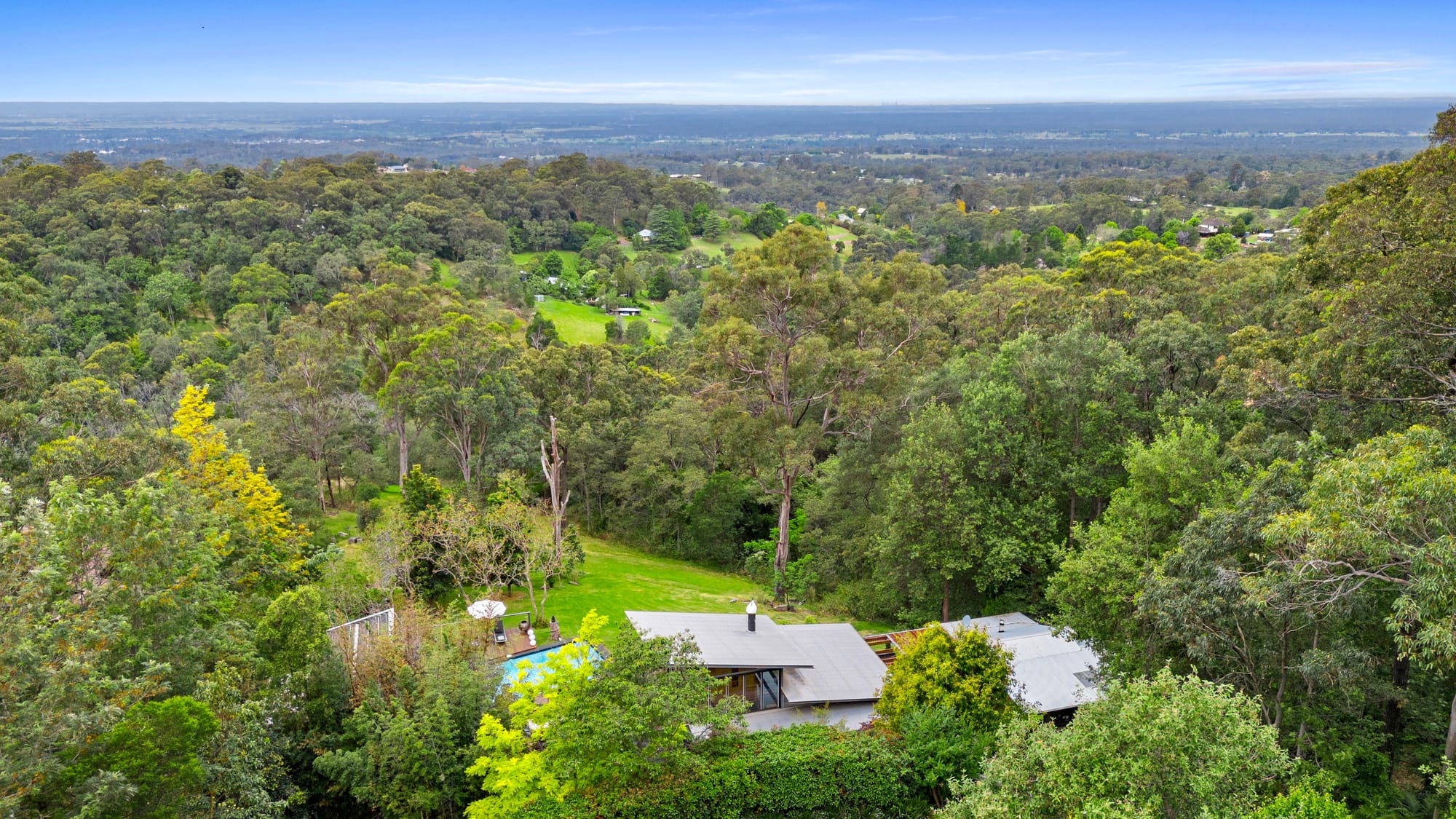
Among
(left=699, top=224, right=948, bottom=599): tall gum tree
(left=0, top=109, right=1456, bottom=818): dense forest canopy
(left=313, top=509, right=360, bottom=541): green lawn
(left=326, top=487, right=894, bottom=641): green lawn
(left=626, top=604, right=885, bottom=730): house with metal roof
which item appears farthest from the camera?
(left=313, top=509, right=360, bottom=541): green lawn

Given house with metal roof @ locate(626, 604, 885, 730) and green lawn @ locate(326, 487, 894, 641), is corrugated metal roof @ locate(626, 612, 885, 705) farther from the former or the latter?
green lawn @ locate(326, 487, 894, 641)

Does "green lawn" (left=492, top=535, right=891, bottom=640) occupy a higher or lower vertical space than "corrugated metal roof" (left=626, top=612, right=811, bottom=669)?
lower

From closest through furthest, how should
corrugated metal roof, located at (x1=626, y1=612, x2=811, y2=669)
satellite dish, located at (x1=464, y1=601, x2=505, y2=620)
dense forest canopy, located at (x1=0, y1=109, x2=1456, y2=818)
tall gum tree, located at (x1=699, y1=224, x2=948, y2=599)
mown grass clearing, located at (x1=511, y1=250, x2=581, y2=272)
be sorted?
dense forest canopy, located at (x1=0, y1=109, x2=1456, y2=818), corrugated metal roof, located at (x1=626, y1=612, x2=811, y2=669), satellite dish, located at (x1=464, y1=601, x2=505, y2=620), tall gum tree, located at (x1=699, y1=224, x2=948, y2=599), mown grass clearing, located at (x1=511, y1=250, x2=581, y2=272)

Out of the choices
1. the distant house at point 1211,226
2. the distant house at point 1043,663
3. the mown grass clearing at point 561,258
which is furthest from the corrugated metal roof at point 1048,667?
the distant house at point 1211,226

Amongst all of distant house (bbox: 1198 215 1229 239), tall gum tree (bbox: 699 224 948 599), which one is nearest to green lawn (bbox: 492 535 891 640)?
tall gum tree (bbox: 699 224 948 599)

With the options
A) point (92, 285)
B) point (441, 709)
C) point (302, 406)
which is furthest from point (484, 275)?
point (441, 709)

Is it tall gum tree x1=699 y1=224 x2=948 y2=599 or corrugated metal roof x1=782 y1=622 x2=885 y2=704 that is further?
tall gum tree x1=699 y1=224 x2=948 y2=599

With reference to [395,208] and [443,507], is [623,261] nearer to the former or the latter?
[395,208]

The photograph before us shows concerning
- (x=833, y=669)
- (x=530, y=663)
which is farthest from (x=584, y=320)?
(x=530, y=663)
